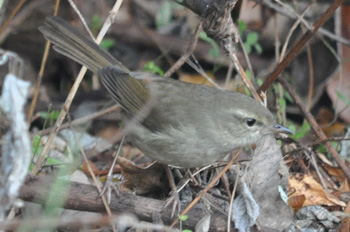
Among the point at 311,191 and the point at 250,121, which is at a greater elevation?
the point at 250,121

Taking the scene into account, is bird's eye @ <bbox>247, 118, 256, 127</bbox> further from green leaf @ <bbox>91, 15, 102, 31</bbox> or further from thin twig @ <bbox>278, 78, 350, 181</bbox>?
green leaf @ <bbox>91, 15, 102, 31</bbox>

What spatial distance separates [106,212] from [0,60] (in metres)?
1.07

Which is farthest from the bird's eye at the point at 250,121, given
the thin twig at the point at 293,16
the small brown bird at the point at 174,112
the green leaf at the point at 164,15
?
the green leaf at the point at 164,15

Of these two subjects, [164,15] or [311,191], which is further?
[164,15]

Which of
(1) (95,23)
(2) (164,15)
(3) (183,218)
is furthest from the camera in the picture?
(2) (164,15)

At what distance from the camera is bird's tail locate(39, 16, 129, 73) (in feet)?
12.1

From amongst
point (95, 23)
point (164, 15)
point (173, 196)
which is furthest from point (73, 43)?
point (164, 15)

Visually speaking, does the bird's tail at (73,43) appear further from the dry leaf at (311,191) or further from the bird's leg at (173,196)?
the dry leaf at (311,191)

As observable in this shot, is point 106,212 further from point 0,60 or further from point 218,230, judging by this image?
point 0,60

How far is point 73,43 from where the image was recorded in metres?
3.70

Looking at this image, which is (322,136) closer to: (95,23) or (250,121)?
(250,121)

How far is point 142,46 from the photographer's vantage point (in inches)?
236

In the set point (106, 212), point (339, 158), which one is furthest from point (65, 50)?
point (339, 158)

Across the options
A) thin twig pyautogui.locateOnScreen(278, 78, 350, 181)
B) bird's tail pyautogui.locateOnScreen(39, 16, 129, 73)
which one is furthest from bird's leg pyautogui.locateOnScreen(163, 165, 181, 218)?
thin twig pyautogui.locateOnScreen(278, 78, 350, 181)
